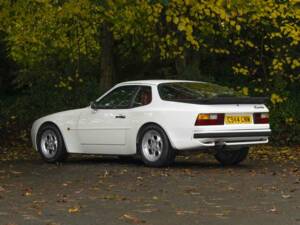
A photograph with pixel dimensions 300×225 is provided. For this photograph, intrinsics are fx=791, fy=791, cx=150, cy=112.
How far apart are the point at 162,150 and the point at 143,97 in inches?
47.5

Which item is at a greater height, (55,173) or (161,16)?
(161,16)

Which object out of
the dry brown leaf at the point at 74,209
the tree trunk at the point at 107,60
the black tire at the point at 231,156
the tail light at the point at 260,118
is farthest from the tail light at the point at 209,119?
the tree trunk at the point at 107,60

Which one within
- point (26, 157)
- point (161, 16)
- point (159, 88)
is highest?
point (161, 16)

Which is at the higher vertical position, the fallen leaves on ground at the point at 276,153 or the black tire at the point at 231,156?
the black tire at the point at 231,156

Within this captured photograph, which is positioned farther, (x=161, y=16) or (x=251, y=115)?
(x=161, y=16)

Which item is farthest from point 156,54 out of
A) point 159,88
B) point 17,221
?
point 17,221

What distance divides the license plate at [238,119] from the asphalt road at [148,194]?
0.82m

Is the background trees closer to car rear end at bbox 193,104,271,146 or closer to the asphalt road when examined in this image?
car rear end at bbox 193,104,271,146

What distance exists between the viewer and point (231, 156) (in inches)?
570

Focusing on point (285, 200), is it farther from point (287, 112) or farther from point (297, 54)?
point (297, 54)

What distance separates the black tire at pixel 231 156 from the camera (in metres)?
14.4

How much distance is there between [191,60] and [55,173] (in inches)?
434

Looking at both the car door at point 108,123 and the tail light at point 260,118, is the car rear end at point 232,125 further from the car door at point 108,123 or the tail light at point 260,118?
the car door at point 108,123

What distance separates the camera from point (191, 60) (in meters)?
23.4
